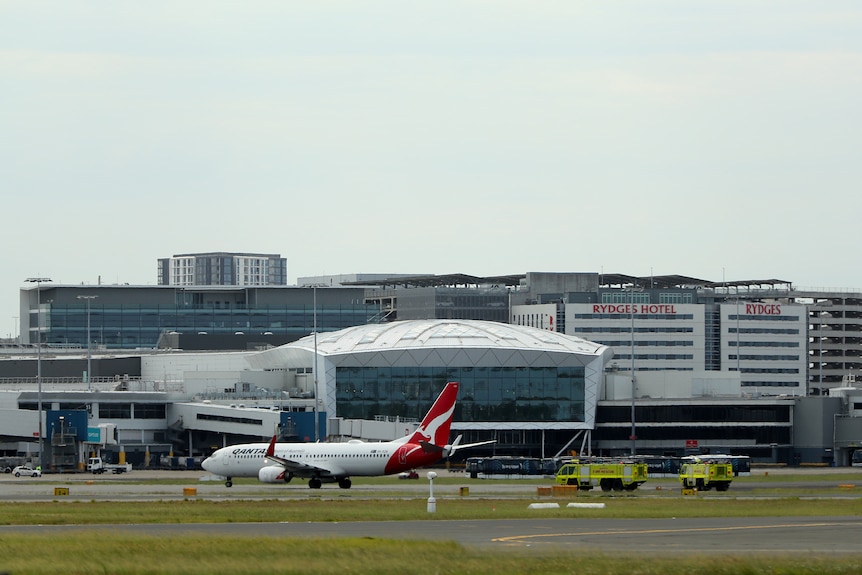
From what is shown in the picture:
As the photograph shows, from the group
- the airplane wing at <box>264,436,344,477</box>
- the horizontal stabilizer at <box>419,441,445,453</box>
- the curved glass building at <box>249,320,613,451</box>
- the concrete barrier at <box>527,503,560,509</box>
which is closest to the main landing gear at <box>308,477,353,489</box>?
the airplane wing at <box>264,436,344,477</box>

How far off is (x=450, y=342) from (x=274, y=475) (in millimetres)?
75112

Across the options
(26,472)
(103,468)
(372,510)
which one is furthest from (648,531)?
(103,468)

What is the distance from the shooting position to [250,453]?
108750 millimetres

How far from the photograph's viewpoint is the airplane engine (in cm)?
10450

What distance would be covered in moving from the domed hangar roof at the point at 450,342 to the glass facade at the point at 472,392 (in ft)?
6.53

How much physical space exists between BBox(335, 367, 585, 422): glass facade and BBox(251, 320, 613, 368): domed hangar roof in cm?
199

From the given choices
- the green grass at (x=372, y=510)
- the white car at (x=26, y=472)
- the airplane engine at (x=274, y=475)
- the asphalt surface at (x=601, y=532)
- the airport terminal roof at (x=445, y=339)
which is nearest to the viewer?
the asphalt surface at (x=601, y=532)

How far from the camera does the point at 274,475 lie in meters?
105

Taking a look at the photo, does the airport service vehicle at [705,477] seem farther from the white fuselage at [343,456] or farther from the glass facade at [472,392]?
the glass facade at [472,392]

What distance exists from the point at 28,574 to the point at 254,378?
149 metres

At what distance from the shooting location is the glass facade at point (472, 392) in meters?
176

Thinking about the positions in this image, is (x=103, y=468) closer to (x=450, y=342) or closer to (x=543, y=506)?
(x=450, y=342)

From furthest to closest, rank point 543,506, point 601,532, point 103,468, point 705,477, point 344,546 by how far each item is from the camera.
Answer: point 103,468
point 705,477
point 543,506
point 601,532
point 344,546

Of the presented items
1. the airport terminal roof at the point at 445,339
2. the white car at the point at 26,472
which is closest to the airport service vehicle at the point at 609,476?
the white car at the point at 26,472
